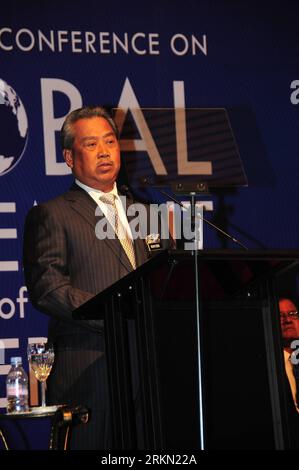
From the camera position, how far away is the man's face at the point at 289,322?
5195 mm

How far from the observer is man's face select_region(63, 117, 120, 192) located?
4.43m

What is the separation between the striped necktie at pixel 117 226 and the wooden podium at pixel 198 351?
3.20ft

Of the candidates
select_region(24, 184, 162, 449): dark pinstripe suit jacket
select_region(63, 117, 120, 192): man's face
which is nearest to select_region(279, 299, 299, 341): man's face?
select_region(24, 184, 162, 449): dark pinstripe suit jacket

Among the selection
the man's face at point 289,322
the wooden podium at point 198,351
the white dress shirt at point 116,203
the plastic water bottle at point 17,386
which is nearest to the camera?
the wooden podium at point 198,351

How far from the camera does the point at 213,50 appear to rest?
5504 millimetres

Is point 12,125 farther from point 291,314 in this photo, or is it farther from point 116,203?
point 291,314

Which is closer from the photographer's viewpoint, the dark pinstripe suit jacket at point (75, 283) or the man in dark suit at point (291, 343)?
the dark pinstripe suit jacket at point (75, 283)

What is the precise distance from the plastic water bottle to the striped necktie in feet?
2.56

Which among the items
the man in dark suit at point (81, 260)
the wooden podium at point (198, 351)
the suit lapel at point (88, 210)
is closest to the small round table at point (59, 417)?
the man in dark suit at point (81, 260)

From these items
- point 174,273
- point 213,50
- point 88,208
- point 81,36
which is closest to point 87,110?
point 88,208

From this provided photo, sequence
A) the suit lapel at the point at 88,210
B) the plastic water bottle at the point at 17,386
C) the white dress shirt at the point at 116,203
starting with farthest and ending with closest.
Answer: the white dress shirt at the point at 116,203 → the plastic water bottle at the point at 17,386 → the suit lapel at the point at 88,210

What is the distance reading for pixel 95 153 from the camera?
4.48 m

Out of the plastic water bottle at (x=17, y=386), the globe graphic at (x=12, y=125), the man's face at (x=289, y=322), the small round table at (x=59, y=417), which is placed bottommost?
the small round table at (x=59, y=417)

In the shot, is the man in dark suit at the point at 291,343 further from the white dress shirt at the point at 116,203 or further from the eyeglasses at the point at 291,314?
the white dress shirt at the point at 116,203
